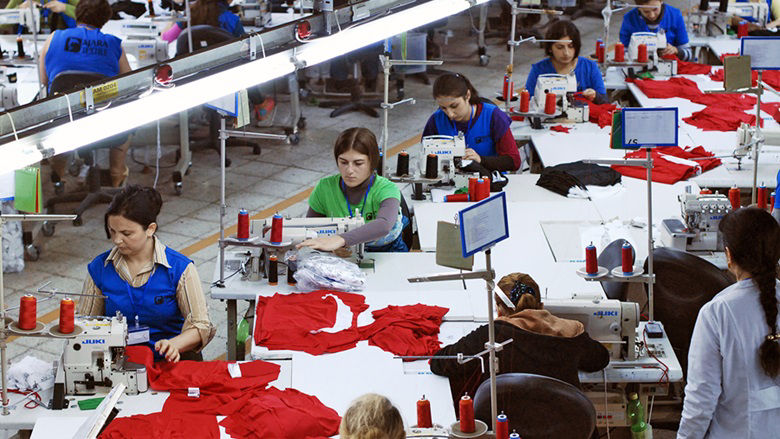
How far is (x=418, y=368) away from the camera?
4.41m

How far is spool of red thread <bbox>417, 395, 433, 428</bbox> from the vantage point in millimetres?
3836

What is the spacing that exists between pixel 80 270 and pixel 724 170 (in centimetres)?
Answer: 390

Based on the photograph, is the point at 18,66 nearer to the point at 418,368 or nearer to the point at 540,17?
the point at 418,368

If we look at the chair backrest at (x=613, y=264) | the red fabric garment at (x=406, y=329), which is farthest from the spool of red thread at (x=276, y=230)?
the chair backrest at (x=613, y=264)

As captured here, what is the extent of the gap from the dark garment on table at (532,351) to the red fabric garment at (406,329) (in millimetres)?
192

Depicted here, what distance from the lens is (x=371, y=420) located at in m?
3.16

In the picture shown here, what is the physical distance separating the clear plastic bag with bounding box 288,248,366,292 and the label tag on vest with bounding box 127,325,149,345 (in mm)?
879

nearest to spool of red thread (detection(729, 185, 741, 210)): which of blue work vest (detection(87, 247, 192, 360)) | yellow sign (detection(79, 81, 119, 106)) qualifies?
blue work vest (detection(87, 247, 192, 360))

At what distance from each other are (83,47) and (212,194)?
1447mm

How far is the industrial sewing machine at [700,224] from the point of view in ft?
17.9

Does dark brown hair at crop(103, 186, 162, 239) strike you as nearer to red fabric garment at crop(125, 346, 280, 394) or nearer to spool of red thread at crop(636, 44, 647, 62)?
red fabric garment at crop(125, 346, 280, 394)

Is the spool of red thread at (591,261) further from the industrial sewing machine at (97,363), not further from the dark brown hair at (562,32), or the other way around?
the dark brown hair at (562,32)

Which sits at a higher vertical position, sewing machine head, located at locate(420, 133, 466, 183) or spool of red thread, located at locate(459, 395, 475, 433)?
sewing machine head, located at locate(420, 133, 466, 183)

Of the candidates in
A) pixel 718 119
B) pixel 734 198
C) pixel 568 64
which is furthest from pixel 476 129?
pixel 718 119
